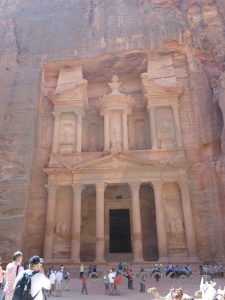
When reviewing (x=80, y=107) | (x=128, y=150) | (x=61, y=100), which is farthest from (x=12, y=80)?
(x=128, y=150)

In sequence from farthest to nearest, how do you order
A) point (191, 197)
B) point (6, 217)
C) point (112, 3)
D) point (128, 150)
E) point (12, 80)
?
point (112, 3) → point (12, 80) → point (128, 150) → point (191, 197) → point (6, 217)

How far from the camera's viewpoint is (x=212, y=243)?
18.9 meters

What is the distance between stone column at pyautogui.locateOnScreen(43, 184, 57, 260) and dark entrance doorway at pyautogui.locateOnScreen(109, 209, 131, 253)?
15.5 ft

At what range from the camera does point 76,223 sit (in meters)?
19.8

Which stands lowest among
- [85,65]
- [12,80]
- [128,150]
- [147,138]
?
[128,150]

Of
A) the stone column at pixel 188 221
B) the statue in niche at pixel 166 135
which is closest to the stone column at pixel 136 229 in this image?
the stone column at pixel 188 221

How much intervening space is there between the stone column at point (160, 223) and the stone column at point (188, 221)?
1.43 meters

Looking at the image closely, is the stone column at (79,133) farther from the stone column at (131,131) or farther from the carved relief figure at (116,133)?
the stone column at (131,131)

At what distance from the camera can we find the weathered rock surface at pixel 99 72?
19.6 meters

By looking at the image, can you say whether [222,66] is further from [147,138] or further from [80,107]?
[80,107]

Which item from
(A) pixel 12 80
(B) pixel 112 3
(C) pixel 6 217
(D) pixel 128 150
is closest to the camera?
(C) pixel 6 217

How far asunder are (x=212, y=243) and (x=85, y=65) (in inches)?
702

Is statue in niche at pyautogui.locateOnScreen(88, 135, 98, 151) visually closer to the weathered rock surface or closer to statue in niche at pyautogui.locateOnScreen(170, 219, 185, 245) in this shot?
the weathered rock surface

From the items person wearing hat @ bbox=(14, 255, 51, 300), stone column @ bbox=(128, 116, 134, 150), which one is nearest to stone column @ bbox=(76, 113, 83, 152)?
stone column @ bbox=(128, 116, 134, 150)
